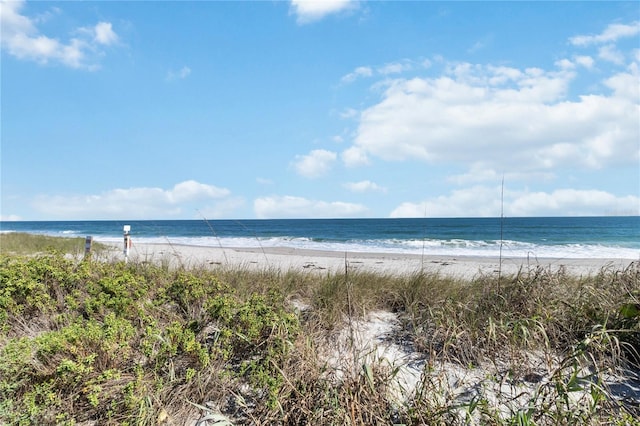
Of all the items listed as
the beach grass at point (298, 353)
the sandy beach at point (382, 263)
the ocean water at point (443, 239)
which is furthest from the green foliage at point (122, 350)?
the sandy beach at point (382, 263)

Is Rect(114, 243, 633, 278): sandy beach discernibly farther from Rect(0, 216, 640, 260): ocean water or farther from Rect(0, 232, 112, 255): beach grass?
Rect(0, 232, 112, 255): beach grass

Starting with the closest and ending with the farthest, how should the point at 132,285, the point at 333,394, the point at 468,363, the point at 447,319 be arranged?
the point at 333,394 < the point at 468,363 < the point at 447,319 < the point at 132,285

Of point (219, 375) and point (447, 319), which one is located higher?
point (447, 319)

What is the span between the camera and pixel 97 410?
9.69 feet

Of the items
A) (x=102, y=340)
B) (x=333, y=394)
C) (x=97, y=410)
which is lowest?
(x=97, y=410)

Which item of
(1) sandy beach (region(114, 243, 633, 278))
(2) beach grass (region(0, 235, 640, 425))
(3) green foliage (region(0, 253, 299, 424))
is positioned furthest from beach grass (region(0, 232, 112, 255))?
(2) beach grass (region(0, 235, 640, 425))

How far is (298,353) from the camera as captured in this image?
323 centimetres

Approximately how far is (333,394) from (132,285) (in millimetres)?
3063

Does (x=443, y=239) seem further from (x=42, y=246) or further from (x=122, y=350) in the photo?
(x=122, y=350)

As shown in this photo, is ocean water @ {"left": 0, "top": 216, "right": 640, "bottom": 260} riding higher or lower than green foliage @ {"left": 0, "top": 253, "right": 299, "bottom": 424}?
lower

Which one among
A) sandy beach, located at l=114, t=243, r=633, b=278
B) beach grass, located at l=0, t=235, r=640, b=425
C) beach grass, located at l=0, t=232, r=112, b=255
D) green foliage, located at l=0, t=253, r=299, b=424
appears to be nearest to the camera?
beach grass, located at l=0, t=235, r=640, b=425

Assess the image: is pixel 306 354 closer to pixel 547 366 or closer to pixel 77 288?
pixel 547 366

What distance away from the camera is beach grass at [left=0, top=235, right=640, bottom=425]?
276cm

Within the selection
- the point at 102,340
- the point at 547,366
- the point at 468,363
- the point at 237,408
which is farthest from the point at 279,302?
the point at 547,366
